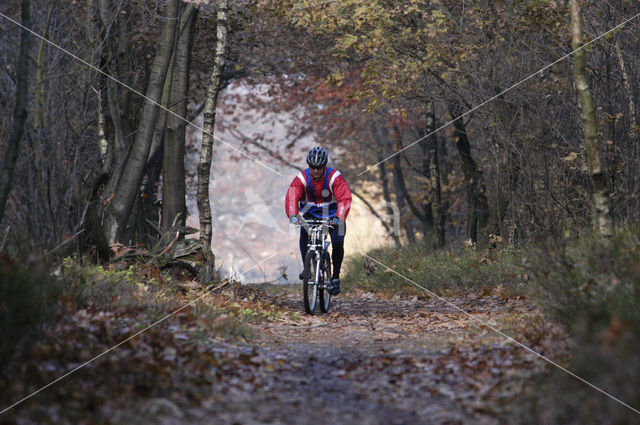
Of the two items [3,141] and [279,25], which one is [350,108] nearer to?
[279,25]

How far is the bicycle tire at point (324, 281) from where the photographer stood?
425 inches

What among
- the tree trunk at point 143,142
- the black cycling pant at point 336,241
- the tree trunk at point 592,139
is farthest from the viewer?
the tree trunk at point 143,142

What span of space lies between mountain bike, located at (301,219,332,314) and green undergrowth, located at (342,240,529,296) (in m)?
2.96

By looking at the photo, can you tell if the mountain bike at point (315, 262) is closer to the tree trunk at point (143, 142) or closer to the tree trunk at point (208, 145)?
the tree trunk at point (208, 145)

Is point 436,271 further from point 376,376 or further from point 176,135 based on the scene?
point 376,376

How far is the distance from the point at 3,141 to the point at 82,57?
2.09 metres

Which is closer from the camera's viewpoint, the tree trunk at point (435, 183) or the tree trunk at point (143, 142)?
the tree trunk at point (143, 142)

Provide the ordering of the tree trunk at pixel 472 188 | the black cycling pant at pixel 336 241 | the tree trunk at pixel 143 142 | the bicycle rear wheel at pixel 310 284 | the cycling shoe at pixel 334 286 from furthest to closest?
the tree trunk at pixel 472 188 → the tree trunk at pixel 143 142 → the cycling shoe at pixel 334 286 → the black cycling pant at pixel 336 241 → the bicycle rear wheel at pixel 310 284

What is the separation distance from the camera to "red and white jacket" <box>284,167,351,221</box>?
34.9 ft

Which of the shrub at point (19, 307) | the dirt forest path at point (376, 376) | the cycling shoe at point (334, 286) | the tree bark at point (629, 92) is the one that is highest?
the tree bark at point (629, 92)

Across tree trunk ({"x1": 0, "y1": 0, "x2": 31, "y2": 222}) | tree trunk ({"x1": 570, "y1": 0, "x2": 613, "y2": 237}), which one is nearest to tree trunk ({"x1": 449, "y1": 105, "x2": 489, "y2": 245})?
tree trunk ({"x1": 570, "y1": 0, "x2": 613, "y2": 237})

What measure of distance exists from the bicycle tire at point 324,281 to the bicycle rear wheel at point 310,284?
17 centimetres

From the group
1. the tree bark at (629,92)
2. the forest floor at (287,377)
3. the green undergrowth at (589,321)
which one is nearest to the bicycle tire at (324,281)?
the forest floor at (287,377)

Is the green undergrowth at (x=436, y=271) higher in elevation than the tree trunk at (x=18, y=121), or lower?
lower
